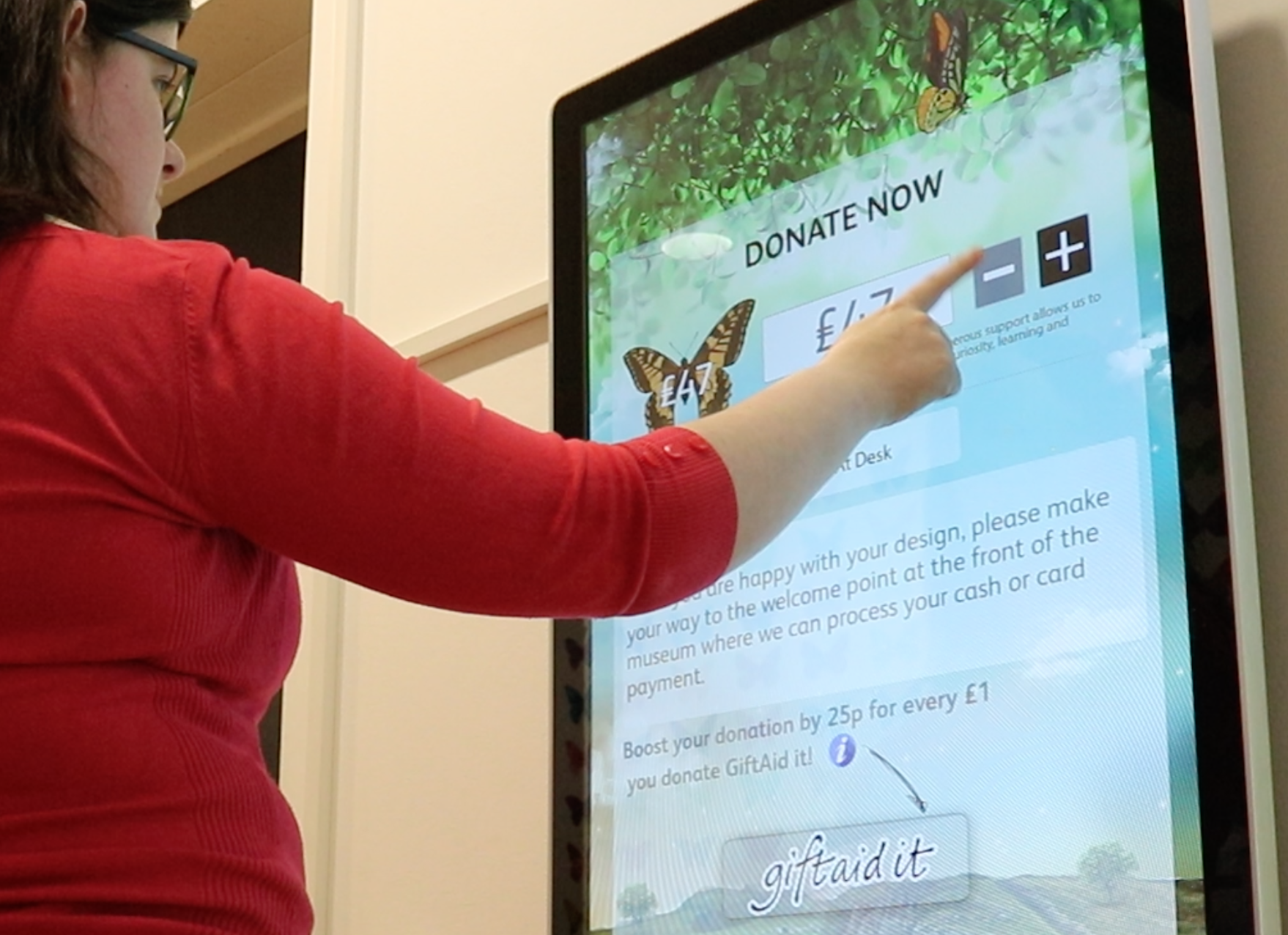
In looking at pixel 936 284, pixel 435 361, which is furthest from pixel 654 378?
pixel 435 361

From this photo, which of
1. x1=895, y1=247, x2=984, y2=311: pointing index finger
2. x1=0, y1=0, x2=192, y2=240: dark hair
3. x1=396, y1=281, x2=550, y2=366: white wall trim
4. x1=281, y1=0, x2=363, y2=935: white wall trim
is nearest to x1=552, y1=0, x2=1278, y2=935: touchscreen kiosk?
x1=895, y1=247, x2=984, y2=311: pointing index finger

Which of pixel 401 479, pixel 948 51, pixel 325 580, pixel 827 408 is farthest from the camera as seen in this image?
pixel 325 580

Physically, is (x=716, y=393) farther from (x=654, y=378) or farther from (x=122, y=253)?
(x=122, y=253)

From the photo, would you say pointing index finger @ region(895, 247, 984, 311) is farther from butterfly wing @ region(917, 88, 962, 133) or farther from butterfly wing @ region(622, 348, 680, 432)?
butterfly wing @ region(622, 348, 680, 432)

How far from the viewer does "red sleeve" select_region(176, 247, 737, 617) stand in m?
0.87

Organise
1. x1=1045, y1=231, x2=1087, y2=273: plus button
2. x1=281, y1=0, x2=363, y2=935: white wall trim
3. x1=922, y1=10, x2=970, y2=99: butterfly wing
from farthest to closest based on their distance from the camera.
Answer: x1=281, y1=0, x2=363, y2=935: white wall trim, x1=922, y1=10, x2=970, y2=99: butterfly wing, x1=1045, y1=231, x2=1087, y2=273: plus button

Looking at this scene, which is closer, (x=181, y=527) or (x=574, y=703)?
(x=181, y=527)

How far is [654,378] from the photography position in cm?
155

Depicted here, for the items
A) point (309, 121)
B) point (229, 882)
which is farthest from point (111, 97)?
point (309, 121)

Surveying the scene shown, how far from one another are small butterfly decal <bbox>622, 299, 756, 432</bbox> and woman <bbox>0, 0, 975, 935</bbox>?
527mm

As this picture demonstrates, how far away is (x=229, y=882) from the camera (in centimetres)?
87

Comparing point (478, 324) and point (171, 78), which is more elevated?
point (478, 324)

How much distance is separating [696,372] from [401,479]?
26.1 inches

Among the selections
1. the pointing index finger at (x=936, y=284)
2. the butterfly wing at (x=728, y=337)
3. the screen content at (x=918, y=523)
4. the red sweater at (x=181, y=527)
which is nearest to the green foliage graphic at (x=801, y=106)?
the screen content at (x=918, y=523)
